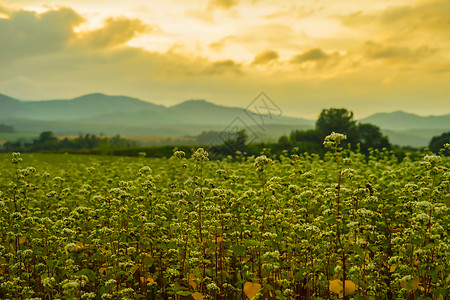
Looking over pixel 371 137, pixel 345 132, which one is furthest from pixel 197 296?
pixel 371 137

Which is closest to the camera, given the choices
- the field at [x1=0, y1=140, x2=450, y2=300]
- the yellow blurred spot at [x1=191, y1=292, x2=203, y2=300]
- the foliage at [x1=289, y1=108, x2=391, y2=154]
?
the field at [x1=0, y1=140, x2=450, y2=300]

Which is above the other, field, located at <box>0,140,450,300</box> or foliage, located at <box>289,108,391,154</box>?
foliage, located at <box>289,108,391,154</box>

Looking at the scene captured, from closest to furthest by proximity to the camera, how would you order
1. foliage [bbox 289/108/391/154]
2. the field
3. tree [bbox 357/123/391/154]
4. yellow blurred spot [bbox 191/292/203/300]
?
the field < yellow blurred spot [bbox 191/292/203/300] < foliage [bbox 289/108/391/154] < tree [bbox 357/123/391/154]

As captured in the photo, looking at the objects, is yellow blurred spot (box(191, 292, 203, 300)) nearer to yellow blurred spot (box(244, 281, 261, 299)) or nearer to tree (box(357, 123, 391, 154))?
yellow blurred spot (box(244, 281, 261, 299))

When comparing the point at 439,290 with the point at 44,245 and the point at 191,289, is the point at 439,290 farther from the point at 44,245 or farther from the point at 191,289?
the point at 44,245

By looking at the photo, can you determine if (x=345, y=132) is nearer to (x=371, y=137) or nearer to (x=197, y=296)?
(x=371, y=137)

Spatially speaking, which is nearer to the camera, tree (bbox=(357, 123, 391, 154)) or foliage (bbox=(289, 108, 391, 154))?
foliage (bbox=(289, 108, 391, 154))

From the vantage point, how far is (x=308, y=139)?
9831 centimetres

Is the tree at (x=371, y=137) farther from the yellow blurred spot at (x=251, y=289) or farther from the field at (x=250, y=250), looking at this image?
the yellow blurred spot at (x=251, y=289)

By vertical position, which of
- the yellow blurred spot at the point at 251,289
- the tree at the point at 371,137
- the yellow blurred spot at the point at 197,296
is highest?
the tree at the point at 371,137

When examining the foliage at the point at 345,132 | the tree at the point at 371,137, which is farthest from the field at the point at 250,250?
the tree at the point at 371,137

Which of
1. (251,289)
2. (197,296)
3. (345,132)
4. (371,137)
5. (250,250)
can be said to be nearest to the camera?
(251,289)

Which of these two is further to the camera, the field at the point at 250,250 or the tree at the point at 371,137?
the tree at the point at 371,137

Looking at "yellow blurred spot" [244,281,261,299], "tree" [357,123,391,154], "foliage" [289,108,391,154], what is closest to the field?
"yellow blurred spot" [244,281,261,299]
